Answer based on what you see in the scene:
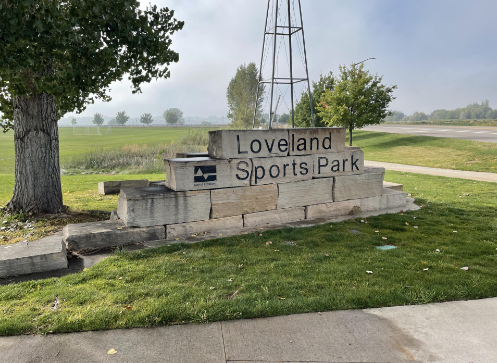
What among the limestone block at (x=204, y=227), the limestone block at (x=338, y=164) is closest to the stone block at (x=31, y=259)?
the limestone block at (x=204, y=227)

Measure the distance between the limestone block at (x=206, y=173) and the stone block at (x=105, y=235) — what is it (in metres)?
0.91

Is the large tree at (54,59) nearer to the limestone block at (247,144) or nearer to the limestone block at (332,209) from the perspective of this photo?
the limestone block at (247,144)

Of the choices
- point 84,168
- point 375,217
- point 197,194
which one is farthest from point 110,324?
point 84,168

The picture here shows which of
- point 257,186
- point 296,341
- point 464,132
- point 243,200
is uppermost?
point 464,132

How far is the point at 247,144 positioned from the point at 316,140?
164cm

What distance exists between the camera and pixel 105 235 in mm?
6023

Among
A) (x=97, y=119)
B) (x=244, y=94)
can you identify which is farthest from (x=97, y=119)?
(x=244, y=94)

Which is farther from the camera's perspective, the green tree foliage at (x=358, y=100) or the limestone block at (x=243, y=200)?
the green tree foliage at (x=358, y=100)

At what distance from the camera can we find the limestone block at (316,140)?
24.6 ft

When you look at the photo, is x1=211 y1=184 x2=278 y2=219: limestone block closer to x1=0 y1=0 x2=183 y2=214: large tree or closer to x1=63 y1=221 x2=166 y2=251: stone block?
x1=63 y1=221 x2=166 y2=251: stone block

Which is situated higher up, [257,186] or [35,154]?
[35,154]

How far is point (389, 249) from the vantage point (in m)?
5.75

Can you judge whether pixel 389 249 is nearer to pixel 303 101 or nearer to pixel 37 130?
pixel 37 130

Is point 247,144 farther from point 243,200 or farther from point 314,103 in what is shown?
point 314,103
